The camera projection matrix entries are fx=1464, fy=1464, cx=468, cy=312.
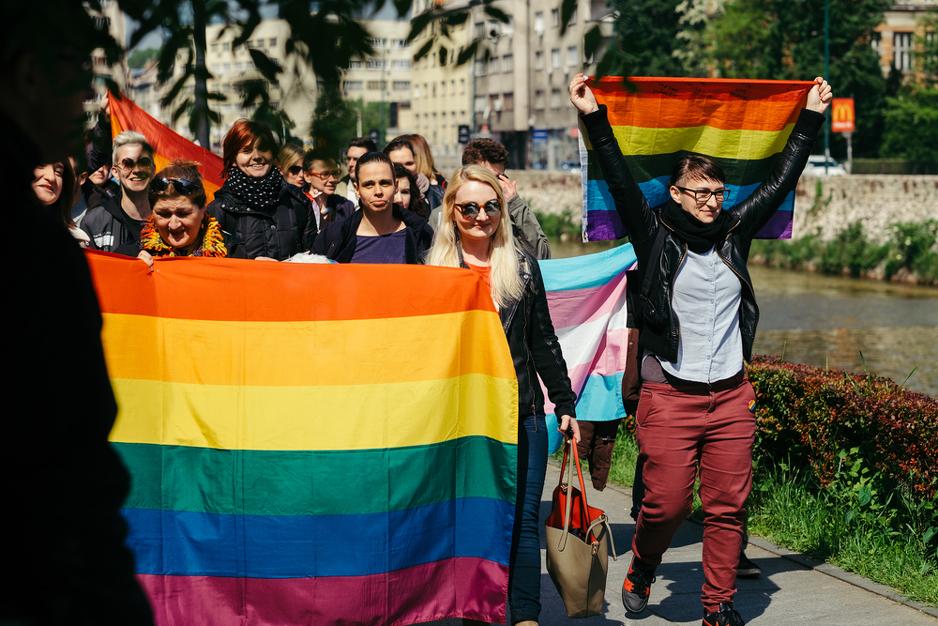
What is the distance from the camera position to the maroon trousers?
18.9ft

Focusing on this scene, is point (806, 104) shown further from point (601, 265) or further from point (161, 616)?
point (161, 616)

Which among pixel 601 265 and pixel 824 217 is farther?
pixel 824 217

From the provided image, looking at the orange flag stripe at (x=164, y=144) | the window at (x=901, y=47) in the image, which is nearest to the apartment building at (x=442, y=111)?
the window at (x=901, y=47)

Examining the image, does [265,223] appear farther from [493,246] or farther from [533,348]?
[533,348]

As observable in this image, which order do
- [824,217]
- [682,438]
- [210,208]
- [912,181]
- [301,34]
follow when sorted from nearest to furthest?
[301,34], [682,438], [210,208], [912,181], [824,217]

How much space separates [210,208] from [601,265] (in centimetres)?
213

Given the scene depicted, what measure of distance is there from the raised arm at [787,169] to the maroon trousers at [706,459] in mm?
711

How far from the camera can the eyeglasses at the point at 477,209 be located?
5.46m

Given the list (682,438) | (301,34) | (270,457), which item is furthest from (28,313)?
(682,438)

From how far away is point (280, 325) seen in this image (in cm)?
538

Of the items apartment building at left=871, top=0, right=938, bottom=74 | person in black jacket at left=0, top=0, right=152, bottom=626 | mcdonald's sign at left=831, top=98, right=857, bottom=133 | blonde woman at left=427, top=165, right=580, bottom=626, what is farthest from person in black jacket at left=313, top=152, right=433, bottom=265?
apartment building at left=871, top=0, right=938, bottom=74

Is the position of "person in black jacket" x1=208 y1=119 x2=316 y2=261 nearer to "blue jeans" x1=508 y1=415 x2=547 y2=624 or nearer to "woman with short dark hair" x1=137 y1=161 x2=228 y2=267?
"woman with short dark hair" x1=137 y1=161 x2=228 y2=267

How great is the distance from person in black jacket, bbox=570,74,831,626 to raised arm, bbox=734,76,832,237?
0.49 feet

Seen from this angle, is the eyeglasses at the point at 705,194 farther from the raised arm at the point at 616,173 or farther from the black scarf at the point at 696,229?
the raised arm at the point at 616,173
